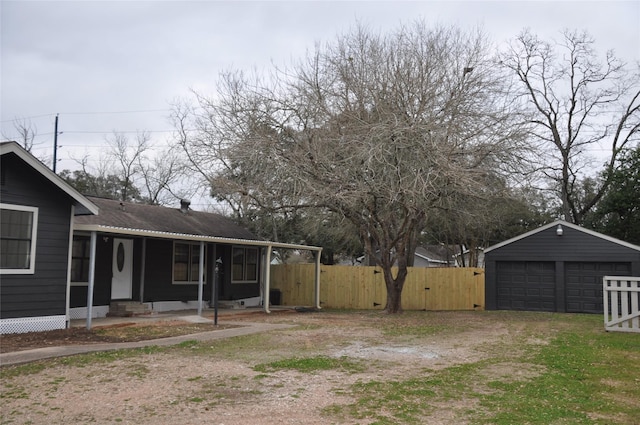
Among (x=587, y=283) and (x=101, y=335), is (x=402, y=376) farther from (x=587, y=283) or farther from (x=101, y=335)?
(x=587, y=283)

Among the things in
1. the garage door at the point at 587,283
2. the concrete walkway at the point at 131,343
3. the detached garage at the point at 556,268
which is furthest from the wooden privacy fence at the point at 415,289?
the concrete walkway at the point at 131,343

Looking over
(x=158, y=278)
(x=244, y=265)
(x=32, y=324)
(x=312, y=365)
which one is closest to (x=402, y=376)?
(x=312, y=365)

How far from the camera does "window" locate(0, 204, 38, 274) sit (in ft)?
37.3

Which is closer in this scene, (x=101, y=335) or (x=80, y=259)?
(x=101, y=335)

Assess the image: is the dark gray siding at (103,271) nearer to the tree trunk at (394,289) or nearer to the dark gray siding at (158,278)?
the dark gray siding at (158,278)

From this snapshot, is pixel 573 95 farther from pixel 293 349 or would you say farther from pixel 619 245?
pixel 293 349

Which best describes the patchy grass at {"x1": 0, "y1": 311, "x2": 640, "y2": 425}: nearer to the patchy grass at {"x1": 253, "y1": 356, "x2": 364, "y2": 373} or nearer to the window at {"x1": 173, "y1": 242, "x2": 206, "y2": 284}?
the patchy grass at {"x1": 253, "y1": 356, "x2": 364, "y2": 373}

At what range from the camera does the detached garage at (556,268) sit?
20.0 m

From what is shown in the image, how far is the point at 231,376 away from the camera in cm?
784

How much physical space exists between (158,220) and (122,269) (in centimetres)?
223

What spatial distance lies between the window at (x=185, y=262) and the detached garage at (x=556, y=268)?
1078cm

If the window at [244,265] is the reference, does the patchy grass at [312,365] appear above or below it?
below

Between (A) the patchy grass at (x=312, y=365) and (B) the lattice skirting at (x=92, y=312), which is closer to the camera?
(A) the patchy grass at (x=312, y=365)

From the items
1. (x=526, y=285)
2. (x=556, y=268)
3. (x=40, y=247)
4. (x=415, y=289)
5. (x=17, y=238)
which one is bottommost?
(x=415, y=289)
